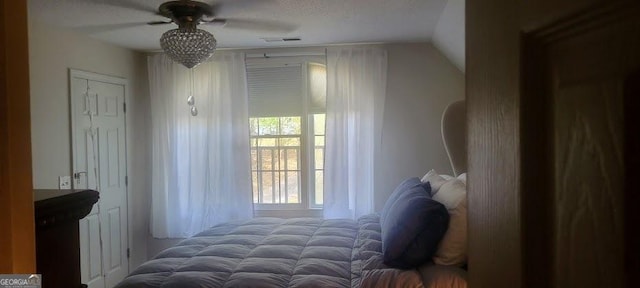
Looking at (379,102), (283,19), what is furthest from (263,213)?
(283,19)

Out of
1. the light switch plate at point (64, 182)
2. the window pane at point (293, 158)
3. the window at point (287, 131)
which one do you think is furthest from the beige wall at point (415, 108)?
the light switch plate at point (64, 182)

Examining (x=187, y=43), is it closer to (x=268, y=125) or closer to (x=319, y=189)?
(x=268, y=125)

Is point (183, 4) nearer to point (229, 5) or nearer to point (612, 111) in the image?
point (229, 5)

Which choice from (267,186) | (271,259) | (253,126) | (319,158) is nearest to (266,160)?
(267,186)

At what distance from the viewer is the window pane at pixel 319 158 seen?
4430 millimetres

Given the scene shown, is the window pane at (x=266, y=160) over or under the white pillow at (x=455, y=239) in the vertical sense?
over

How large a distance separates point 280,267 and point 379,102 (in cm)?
233

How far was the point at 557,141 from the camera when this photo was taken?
42 cm

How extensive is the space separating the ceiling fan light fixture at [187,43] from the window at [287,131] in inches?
65.3

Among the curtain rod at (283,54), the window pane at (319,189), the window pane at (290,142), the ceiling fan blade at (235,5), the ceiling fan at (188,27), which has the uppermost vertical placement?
the ceiling fan blade at (235,5)

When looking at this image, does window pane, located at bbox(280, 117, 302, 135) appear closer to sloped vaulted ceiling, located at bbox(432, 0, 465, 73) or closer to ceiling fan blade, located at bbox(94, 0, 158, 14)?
sloped vaulted ceiling, located at bbox(432, 0, 465, 73)

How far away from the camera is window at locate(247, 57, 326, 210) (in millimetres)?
4371

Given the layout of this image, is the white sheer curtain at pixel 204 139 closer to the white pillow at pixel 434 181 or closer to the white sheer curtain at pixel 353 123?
the white sheer curtain at pixel 353 123

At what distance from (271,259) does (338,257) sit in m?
0.38
